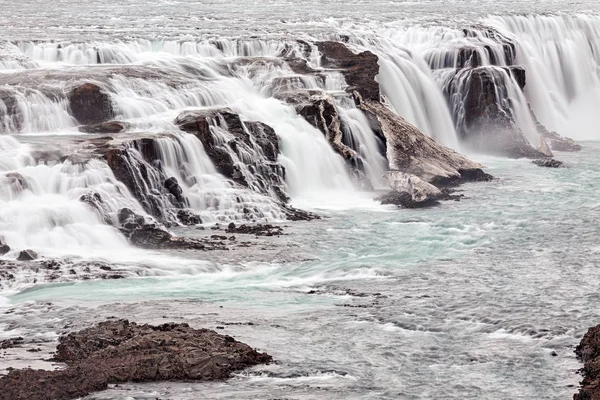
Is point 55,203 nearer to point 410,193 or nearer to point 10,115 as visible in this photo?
point 10,115

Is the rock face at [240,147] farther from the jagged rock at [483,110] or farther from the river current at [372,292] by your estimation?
the jagged rock at [483,110]

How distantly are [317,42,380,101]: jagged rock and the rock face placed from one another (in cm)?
619

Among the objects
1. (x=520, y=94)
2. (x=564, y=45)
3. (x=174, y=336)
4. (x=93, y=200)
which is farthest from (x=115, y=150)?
(x=564, y=45)

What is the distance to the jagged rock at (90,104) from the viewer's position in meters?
36.0

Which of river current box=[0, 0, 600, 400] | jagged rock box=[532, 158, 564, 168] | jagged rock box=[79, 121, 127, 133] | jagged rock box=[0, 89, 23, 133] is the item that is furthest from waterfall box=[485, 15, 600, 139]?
jagged rock box=[0, 89, 23, 133]

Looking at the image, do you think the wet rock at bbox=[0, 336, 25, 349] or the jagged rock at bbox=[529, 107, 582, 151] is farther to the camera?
the jagged rock at bbox=[529, 107, 582, 151]

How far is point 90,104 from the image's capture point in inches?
1430

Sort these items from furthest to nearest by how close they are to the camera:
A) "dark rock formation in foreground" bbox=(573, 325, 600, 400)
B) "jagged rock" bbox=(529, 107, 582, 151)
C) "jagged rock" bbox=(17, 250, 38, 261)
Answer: "jagged rock" bbox=(529, 107, 582, 151), "jagged rock" bbox=(17, 250, 38, 261), "dark rock formation in foreground" bbox=(573, 325, 600, 400)

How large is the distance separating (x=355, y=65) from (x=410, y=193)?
9821 mm

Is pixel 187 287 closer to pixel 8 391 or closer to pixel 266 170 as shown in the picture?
pixel 8 391

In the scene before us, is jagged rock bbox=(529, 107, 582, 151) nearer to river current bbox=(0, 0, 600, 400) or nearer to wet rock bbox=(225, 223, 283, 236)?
river current bbox=(0, 0, 600, 400)

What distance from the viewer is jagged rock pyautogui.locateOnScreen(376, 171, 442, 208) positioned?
34750mm

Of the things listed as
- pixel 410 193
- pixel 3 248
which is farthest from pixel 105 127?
pixel 410 193

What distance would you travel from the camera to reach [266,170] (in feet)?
117
